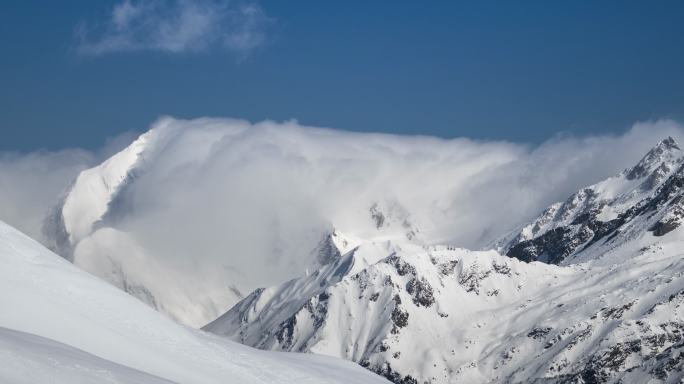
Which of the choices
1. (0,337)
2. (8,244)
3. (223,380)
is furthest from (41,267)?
(0,337)

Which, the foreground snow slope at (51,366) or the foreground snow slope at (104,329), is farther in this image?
the foreground snow slope at (104,329)

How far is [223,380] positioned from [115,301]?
1492cm

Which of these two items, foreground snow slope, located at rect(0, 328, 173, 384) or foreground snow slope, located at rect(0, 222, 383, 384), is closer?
foreground snow slope, located at rect(0, 328, 173, 384)

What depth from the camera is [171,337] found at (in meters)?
123

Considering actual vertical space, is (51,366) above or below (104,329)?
below

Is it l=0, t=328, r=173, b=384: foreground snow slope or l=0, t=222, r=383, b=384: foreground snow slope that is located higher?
l=0, t=222, r=383, b=384: foreground snow slope

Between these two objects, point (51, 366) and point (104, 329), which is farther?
point (104, 329)

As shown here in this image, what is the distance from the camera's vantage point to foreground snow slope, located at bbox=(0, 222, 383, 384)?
363 ft

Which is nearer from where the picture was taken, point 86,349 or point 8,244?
point 86,349

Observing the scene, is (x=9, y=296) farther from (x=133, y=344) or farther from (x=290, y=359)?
(x=290, y=359)

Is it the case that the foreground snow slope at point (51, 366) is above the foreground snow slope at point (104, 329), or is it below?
below

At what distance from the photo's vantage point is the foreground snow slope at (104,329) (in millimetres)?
110625

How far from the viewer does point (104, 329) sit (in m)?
115

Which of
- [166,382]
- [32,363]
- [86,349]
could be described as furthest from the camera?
[86,349]
